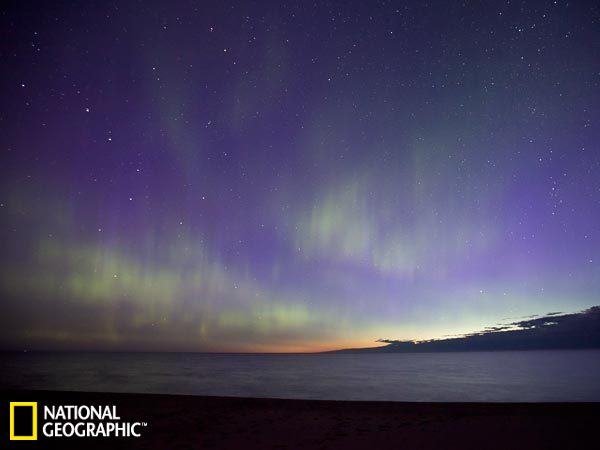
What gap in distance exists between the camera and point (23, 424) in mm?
11828

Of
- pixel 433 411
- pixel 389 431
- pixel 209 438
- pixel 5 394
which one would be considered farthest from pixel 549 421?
pixel 5 394

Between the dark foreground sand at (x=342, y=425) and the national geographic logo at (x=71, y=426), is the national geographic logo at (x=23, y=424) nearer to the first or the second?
the national geographic logo at (x=71, y=426)

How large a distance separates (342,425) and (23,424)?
9888mm

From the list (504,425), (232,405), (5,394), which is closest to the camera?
(504,425)

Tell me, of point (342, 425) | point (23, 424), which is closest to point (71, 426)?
point (23, 424)

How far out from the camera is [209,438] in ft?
33.7

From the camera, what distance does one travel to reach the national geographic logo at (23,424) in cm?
1056

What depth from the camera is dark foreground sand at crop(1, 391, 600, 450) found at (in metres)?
9.97

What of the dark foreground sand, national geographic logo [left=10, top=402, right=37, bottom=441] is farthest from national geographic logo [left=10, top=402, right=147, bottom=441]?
the dark foreground sand

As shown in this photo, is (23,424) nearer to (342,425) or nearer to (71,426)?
(71,426)

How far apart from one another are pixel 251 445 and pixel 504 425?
8008 millimetres

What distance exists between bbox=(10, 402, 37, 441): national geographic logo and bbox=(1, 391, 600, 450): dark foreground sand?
285mm

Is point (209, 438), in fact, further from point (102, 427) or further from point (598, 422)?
point (598, 422)

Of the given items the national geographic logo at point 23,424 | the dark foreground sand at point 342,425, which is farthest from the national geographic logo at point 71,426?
the dark foreground sand at point 342,425
